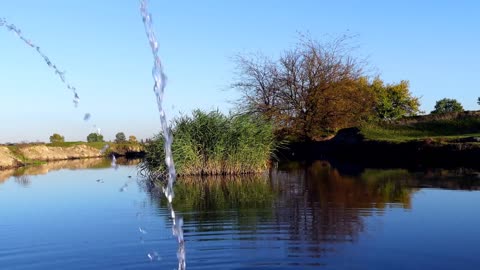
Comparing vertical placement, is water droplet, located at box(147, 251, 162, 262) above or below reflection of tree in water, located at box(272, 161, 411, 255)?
below

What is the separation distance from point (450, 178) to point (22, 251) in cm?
1717

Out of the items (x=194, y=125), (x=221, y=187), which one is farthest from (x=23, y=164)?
(x=221, y=187)

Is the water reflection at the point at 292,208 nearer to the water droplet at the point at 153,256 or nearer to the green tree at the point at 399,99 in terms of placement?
the water droplet at the point at 153,256

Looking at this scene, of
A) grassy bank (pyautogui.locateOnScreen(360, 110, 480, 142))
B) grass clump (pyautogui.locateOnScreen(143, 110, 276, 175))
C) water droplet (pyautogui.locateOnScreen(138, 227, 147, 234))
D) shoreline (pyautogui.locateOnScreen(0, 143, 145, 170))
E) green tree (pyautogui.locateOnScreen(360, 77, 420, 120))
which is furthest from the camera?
green tree (pyautogui.locateOnScreen(360, 77, 420, 120))

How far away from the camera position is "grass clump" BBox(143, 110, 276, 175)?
26.3 meters

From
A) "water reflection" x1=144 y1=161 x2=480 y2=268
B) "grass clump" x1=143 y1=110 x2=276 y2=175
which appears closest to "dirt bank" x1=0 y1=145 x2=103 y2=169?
"grass clump" x1=143 y1=110 x2=276 y2=175

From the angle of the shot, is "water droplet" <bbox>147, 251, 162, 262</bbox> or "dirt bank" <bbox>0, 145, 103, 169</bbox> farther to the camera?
"dirt bank" <bbox>0, 145, 103, 169</bbox>

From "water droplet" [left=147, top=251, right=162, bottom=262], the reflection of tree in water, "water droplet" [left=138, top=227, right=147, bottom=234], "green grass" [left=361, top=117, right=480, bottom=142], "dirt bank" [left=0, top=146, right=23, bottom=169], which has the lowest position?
"water droplet" [left=147, top=251, right=162, bottom=262]

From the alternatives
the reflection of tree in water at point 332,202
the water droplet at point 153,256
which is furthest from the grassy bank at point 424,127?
the water droplet at point 153,256

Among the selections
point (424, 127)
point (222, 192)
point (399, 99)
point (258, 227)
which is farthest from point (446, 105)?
point (258, 227)

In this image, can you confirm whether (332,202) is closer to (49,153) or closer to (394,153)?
(394,153)

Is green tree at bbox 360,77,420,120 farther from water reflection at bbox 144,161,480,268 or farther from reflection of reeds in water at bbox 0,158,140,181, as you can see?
water reflection at bbox 144,161,480,268

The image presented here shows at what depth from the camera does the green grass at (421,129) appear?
41219 millimetres

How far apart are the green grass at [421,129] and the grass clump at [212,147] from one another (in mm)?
15682
